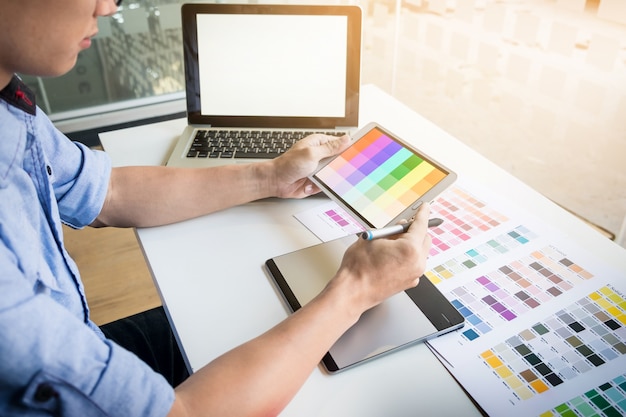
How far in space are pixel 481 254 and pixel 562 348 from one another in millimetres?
198

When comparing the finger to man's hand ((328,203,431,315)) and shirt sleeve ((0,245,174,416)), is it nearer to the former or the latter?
man's hand ((328,203,431,315))

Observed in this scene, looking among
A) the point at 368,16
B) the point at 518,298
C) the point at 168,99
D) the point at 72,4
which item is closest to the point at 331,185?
the point at 518,298

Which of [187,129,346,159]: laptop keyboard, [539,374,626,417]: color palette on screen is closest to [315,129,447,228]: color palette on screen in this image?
[187,129,346,159]: laptop keyboard

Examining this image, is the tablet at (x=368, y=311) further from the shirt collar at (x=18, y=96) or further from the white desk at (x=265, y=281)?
the shirt collar at (x=18, y=96)

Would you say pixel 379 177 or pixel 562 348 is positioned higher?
pixel 379 177

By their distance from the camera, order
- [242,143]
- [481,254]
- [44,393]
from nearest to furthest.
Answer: [44,393] → [481,254] → [242,143]

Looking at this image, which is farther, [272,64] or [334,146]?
[272,64]

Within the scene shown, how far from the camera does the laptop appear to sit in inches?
44.3

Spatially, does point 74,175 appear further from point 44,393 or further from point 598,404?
point 598,404

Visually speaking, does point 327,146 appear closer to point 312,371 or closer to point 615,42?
point 312,371

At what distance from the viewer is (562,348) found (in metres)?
0.70

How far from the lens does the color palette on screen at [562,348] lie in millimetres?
663

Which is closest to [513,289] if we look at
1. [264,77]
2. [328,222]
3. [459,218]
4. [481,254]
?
[481,254]

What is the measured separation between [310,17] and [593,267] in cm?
73
